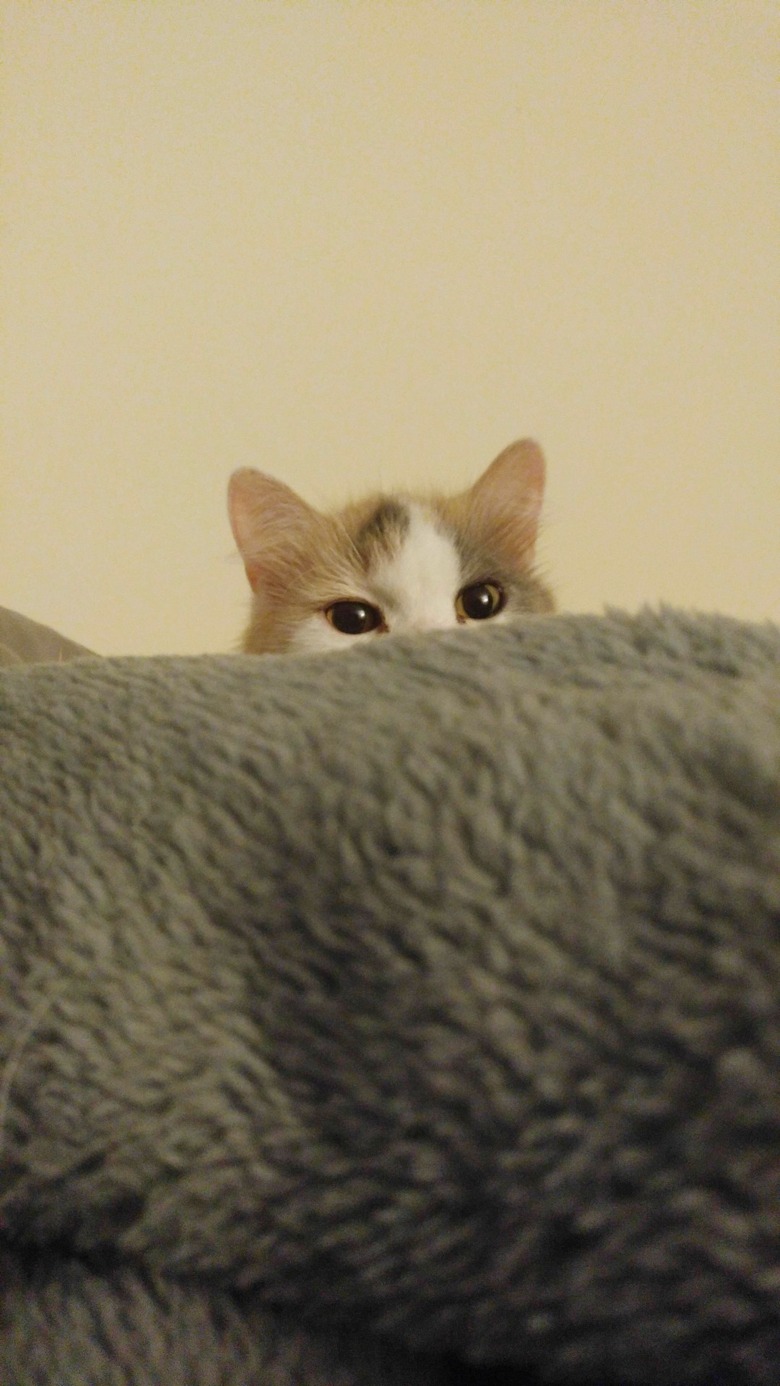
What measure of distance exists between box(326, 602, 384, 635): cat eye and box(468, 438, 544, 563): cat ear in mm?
205

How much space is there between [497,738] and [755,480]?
130 cm

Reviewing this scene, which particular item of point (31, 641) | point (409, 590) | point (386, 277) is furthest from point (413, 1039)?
point (386, 277)

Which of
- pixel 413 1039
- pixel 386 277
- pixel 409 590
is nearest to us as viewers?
pixel 413 1039

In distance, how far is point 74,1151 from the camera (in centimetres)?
20

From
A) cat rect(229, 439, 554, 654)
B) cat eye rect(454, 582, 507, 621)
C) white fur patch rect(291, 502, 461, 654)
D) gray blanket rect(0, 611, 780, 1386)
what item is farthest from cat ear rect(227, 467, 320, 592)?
gray blanket rect(0, 611, 780, 1386)

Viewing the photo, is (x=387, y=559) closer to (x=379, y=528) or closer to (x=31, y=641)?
(x=379, y=528)

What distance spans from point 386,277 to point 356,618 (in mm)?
812

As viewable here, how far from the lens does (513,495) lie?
3.28 ft

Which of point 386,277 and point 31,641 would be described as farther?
point 386,277

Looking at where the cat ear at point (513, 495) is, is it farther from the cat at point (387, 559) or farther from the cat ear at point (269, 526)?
the cat ear at point (269, 526)

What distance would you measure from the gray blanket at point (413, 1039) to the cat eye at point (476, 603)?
0.60 meters

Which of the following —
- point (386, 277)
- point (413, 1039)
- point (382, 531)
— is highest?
point (386, 277)

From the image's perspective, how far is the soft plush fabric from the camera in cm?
87

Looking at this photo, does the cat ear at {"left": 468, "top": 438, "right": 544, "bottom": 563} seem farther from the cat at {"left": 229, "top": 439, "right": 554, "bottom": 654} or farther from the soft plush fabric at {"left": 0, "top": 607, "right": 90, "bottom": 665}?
the soft plush fabric at {"left": 0, "top": 607, "right": 90, "bottom": 665}
